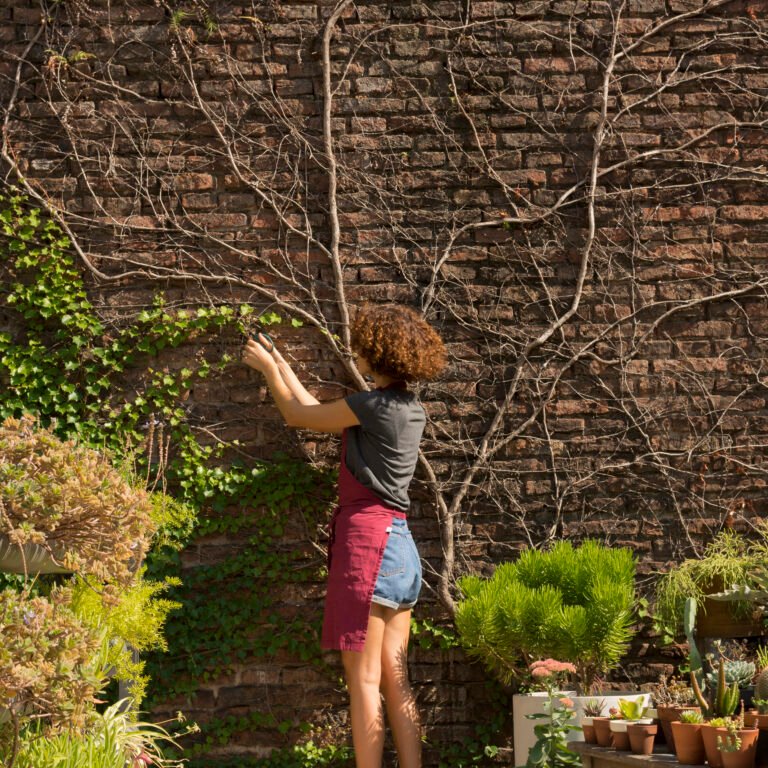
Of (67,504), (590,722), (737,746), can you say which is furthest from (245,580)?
(737,746)

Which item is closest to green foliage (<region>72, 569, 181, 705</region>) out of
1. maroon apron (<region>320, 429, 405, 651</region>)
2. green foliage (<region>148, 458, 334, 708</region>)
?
green foliage (<region>148, 458, 334, 708</region>)

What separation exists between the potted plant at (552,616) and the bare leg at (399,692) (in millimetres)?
258

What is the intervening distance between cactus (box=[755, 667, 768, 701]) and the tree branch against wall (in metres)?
1.38

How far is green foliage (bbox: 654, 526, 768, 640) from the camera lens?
11.3 feet

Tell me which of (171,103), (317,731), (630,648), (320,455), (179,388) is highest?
(171,103)

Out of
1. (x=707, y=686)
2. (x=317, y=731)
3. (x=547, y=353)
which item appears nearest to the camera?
(x=707, y=686)

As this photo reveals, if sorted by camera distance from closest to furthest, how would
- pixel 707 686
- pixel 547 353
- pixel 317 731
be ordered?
pixel 707 686
pixel 317 731
pixel 547 353

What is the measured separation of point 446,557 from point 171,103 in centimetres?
203

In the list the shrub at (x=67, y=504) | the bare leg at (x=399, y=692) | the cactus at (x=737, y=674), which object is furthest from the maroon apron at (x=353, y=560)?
the cactus at (x=737, y=674)

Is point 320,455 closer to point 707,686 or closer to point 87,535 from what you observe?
point 87,535

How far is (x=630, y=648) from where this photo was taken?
380cm

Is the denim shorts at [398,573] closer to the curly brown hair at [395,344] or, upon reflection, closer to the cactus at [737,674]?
the curly brown hair at [395,344]

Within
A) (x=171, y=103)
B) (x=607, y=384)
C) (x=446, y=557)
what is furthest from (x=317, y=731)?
(x=171, y=103)

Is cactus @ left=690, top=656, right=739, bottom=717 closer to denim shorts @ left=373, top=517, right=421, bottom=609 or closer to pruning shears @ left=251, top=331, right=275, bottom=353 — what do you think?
denim shorts @ left=373, top=517, right=421, bottom=609
